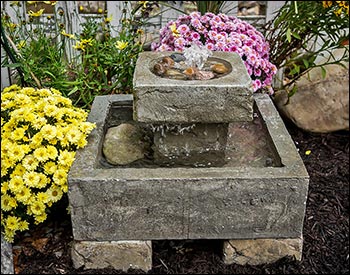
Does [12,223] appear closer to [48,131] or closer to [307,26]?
[48,131]

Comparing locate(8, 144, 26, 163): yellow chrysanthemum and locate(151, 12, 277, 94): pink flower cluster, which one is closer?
locate(8, 144, 26, 163): yellow chrysanthemum

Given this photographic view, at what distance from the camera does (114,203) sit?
2.40 m

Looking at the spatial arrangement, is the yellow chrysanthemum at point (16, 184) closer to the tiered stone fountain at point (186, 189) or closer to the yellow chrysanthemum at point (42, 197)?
the yellow chrysanthemum at point (42, 197)

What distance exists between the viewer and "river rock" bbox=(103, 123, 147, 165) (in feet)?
8.70

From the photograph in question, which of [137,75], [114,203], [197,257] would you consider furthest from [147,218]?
[137,75]

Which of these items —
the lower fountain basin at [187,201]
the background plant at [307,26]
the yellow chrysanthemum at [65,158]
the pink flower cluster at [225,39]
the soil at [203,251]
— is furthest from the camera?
the background plant at [307,26]

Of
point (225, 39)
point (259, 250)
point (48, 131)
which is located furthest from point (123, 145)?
point (225, 39)

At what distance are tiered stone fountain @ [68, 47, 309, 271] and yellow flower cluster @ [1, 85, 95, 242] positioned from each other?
8 cm

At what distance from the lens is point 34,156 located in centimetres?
246

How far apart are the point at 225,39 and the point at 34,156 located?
4.32 ft

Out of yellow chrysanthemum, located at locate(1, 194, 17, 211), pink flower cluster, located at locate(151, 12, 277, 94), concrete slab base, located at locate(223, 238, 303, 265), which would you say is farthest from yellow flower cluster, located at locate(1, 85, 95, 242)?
pink flower cluster, located at locate(151, 12, 277, 94)

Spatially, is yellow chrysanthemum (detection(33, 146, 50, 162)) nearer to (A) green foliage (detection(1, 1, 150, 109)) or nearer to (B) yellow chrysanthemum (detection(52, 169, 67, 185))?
(B) yellow chrysanthemum (detection(52, 169, 67, 185))

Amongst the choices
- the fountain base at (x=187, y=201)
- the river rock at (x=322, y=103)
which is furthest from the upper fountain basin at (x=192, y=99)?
the river rock at (x=322, y=103)

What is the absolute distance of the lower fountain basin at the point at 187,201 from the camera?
93.2 inches
